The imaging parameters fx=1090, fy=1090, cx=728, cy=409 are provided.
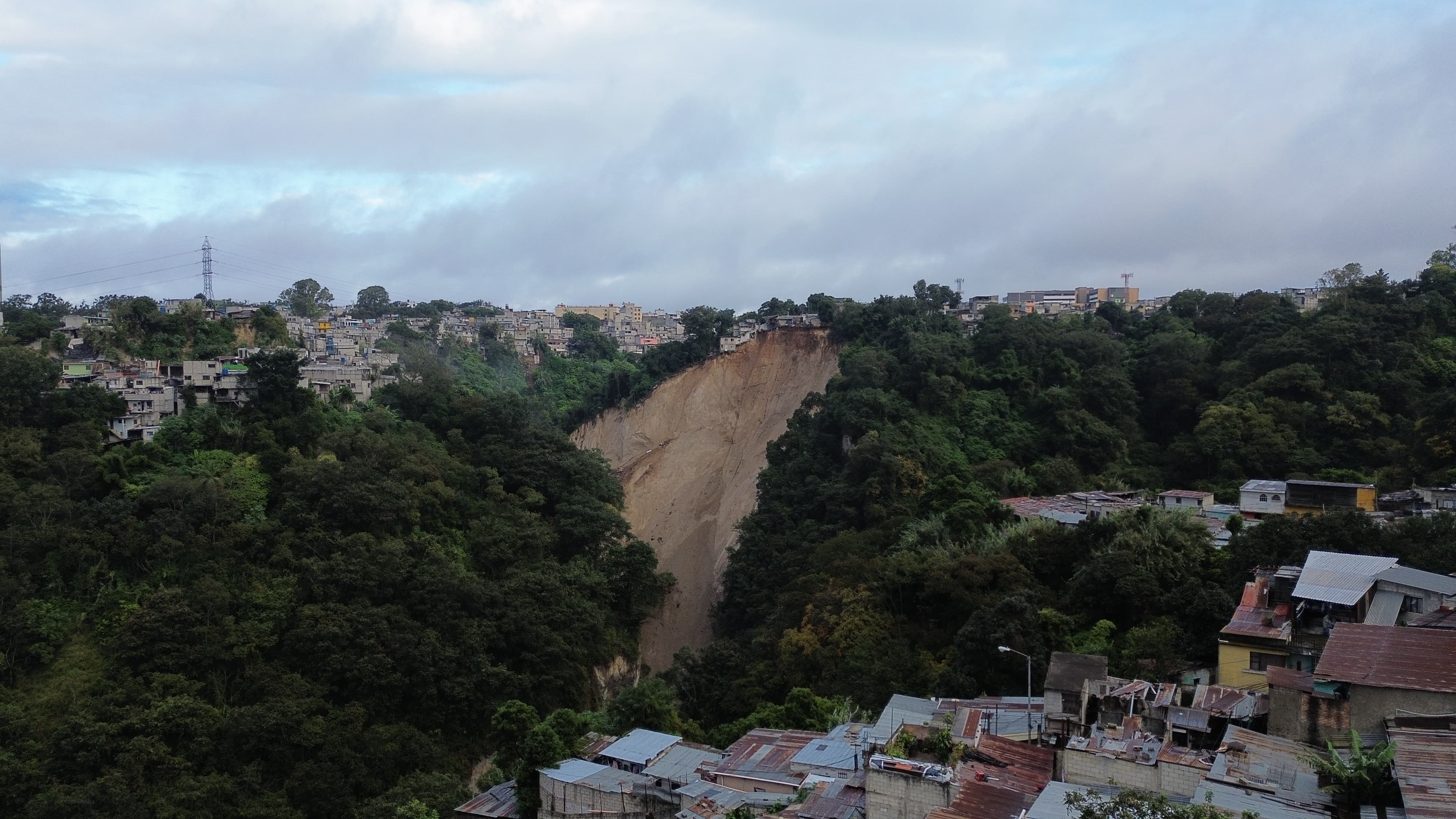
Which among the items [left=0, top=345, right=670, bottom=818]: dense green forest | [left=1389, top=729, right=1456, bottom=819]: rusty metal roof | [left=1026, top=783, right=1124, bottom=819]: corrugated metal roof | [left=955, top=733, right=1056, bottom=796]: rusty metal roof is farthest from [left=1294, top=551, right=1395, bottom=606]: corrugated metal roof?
[left=0, top=345, right=670, bottom=818]: dense green forest

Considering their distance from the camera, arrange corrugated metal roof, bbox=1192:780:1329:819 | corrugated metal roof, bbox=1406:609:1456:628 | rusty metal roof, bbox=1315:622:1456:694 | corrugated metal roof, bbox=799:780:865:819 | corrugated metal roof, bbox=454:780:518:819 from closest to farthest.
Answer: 1. corrugated metal roof, bbox=1192:780:1329:819
2. rusty metal roof, bbox=1315:622:1456:694
3. corrugated metal roof, bbox=799:780:865:819
4. corrugated metal roof, bbox=1406:609:1456:628
5. corrugated metal roof, bbox=454:780:518:819

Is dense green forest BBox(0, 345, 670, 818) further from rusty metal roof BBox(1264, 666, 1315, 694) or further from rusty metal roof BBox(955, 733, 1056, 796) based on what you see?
rusty metal roof BBox(1264, 666, 1315, 694)

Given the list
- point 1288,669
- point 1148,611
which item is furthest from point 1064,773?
point 1148,611

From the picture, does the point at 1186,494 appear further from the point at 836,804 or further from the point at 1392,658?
the point at 836,804

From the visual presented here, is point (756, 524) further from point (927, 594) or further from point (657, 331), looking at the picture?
point (657, 331)

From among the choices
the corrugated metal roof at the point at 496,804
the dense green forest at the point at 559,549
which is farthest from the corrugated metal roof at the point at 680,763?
the corrugated metal roof at the point at 496,804

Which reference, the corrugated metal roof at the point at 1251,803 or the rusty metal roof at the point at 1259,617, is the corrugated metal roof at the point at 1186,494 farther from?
the corrugated metal roof at the point at 1251,803
